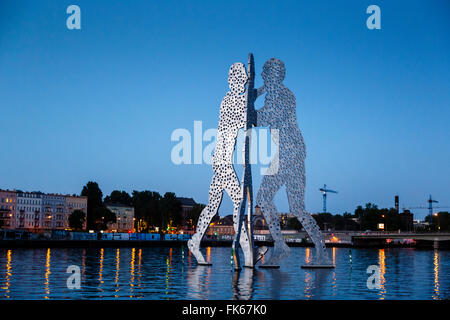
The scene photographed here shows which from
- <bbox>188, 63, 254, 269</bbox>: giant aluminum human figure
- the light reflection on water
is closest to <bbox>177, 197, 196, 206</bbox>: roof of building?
<bbox>188, 63, 254, 269</bbox>: giant aluminum human figure

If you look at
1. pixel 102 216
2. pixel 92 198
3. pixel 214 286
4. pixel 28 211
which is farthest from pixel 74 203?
pixel 214 286

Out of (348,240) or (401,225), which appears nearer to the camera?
(348,240)

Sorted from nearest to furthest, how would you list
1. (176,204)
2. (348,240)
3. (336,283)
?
(336,283) → (348,240) → (176,204)

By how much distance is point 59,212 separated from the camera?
4692 inches

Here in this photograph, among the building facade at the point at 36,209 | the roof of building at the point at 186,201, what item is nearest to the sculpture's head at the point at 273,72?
the building facade at the point at 36,209

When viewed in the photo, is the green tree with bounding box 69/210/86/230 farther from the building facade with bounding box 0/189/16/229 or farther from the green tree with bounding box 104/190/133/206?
the green tree with bounding box 104/190/133/206

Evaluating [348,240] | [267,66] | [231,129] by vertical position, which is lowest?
[348,240]

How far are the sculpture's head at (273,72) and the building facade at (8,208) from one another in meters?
84.7

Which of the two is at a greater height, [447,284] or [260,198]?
[260,198]

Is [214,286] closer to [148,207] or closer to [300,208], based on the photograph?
[300,208]
